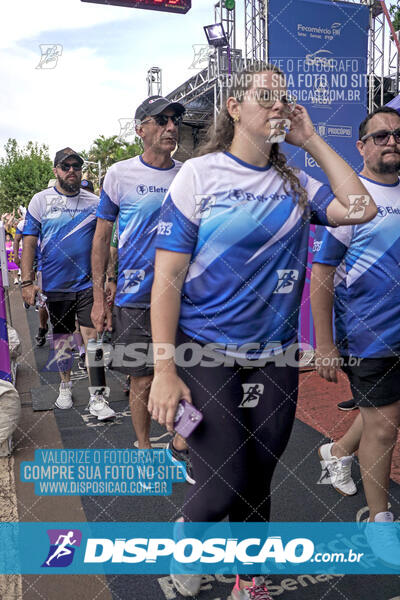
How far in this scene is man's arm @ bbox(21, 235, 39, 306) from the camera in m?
4.80

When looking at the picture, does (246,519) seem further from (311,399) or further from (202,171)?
(311,399)

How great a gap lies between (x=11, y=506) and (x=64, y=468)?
0.54m

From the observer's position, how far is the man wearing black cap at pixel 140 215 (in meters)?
3.30

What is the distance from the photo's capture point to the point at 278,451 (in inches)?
80.2

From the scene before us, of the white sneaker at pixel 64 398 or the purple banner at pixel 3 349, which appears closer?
the purple banner at pixel 3 349

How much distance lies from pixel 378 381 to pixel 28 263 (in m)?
3.37

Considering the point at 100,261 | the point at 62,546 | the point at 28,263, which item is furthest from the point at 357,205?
the point at 28,263

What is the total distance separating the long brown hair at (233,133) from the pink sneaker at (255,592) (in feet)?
4.90

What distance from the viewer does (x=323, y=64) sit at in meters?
6.31

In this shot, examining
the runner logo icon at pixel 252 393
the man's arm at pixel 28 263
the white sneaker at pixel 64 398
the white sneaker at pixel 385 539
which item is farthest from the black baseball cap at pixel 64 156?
the white sneaker at pixel 385 539

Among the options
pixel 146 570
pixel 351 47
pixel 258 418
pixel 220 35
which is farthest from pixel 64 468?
pixel 220 35

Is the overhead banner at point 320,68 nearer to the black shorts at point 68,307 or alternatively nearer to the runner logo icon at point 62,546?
the black shorts at point 68,307

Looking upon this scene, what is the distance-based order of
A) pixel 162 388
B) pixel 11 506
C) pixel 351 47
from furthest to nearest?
1. pixel 351 47
2. pixel 11 506
3. pixel 162 388

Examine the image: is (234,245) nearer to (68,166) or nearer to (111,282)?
(111,282)
